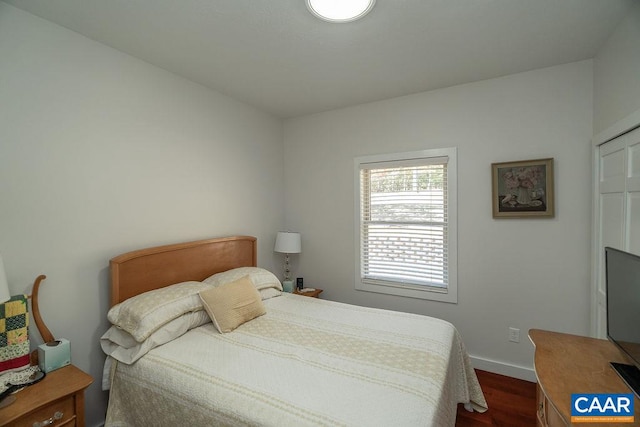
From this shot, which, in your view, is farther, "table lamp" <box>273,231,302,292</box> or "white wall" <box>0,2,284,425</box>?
"table lamp" <box>273,231,302,292</box>

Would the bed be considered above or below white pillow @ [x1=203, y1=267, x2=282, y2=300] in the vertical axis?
below

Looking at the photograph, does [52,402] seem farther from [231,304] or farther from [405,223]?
[405,223]

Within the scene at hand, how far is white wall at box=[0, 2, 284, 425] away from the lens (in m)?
1.63

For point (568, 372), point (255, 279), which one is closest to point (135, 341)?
point (255, 279)

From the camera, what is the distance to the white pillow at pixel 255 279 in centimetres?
244

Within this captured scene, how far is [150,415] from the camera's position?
158cm

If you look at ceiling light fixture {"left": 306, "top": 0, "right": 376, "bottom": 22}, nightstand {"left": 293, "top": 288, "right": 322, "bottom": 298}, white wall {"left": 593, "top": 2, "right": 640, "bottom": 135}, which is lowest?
nightstand {"left": 293, "top": 288, "right": 322, "bottom": 298}

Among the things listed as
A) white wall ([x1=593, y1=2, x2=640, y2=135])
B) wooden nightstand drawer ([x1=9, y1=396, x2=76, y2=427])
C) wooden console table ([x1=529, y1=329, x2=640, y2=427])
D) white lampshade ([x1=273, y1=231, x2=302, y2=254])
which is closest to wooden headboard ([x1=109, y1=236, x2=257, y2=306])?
white lampshade ([x1=273, y1=231, x2=302, y2=254])

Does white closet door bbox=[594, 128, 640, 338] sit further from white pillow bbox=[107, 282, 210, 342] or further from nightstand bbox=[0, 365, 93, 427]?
nightstand bbox=[0, 365, 93, 427]

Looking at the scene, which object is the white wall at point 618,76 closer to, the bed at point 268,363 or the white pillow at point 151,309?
the bed at point 268,363

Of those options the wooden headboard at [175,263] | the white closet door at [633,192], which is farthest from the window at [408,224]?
the wooden headboard at [175,263]

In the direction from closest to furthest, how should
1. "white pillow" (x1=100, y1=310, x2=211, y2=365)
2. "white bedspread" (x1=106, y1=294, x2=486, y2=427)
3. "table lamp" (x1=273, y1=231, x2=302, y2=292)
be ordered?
"white bedspread" (x1=106, y1=294, x2=486, y2=427) < "white pillow" (x1=100, y1=310, x2=211, y2=365) < "table lamp" (x1=273, y1=231, x2=302, y2=292)

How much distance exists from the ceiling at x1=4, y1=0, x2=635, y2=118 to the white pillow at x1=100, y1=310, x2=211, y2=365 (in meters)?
1.95

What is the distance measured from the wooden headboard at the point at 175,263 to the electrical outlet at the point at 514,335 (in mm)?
2564
